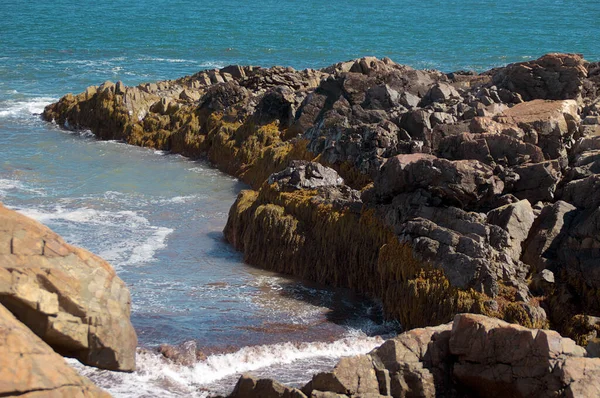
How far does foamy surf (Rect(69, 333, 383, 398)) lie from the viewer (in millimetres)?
14336

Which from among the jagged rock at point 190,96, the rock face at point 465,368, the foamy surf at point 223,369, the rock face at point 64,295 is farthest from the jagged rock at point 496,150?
the jagged rock at point 190,96

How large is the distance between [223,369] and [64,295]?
6.83 m

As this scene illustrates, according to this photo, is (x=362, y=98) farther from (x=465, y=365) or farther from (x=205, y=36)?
(x=205, y=36)

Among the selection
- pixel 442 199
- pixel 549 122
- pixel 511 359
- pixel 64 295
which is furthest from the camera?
pixel 549 122

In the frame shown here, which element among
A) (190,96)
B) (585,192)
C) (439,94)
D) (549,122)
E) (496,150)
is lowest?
(190,96)

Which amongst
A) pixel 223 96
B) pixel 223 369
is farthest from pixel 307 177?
pixel 223 96

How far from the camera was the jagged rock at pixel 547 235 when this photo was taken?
55.7 ft

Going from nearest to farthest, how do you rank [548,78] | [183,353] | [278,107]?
[183,353] → [548,78] → [278,107]

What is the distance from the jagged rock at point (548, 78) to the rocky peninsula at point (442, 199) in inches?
1.6

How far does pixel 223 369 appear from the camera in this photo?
15438mm

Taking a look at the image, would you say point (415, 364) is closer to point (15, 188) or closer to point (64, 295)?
point (64, 295)

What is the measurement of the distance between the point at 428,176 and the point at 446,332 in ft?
18.8

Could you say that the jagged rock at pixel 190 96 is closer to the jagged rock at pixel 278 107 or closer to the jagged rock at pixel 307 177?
the jagged rock at pixel 278 107

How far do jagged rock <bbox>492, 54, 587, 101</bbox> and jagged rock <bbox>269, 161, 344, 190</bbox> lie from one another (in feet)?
19.6
